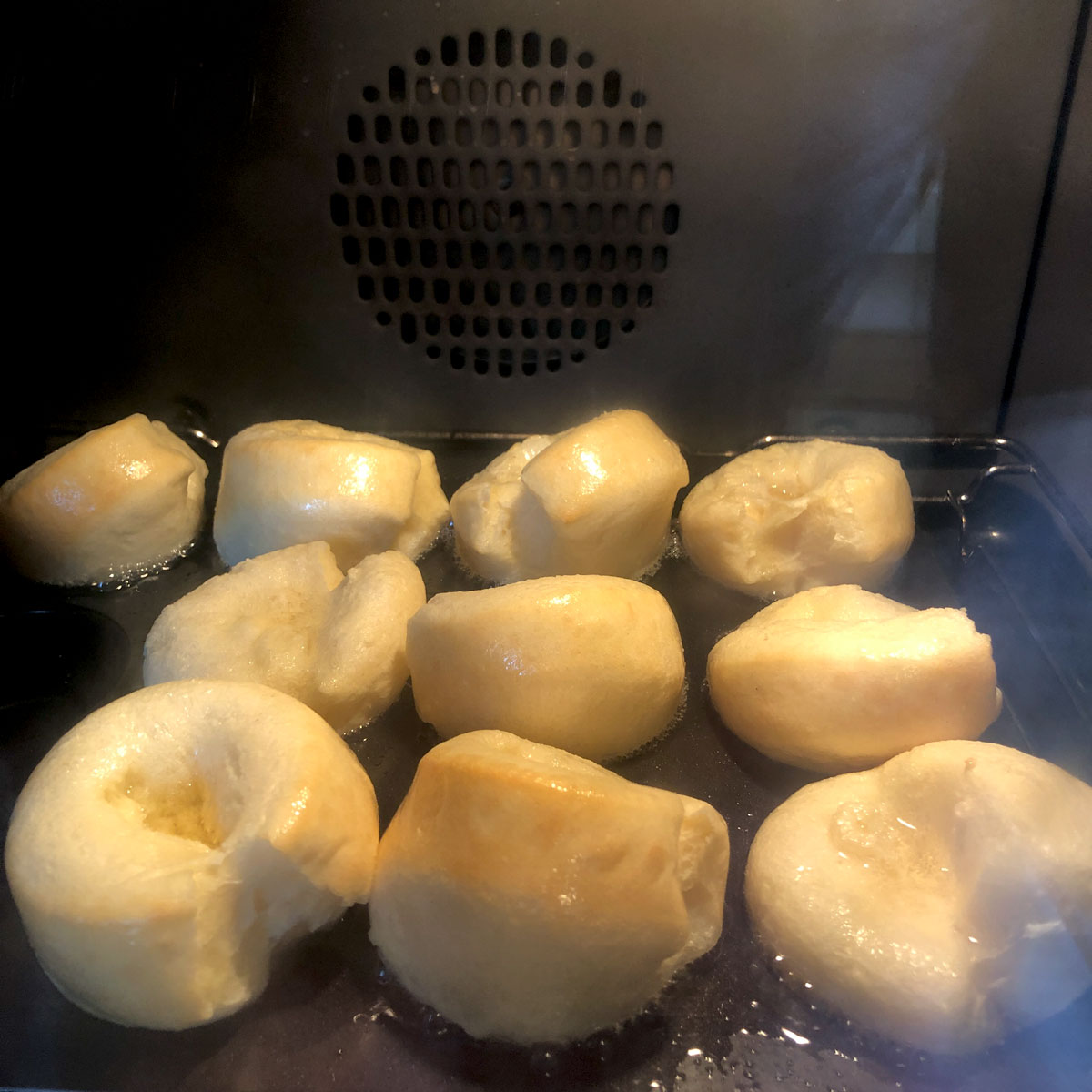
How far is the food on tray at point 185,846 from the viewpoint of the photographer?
0.59 meters

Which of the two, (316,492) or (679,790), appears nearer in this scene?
(679,790)

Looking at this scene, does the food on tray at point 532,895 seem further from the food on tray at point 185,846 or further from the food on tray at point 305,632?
the food on tray at point 305,632

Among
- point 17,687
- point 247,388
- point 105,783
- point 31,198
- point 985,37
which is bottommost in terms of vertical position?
point 17,687

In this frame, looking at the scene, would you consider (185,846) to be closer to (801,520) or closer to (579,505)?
(579,505)

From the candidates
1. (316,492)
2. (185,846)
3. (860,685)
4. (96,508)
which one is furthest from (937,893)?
(96,508)

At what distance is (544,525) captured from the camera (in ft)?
3.08

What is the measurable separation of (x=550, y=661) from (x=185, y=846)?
0.32 metres

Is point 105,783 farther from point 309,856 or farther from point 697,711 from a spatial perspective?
point 697,711

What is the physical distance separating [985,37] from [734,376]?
0.45 m

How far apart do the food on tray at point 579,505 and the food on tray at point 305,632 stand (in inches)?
4.6

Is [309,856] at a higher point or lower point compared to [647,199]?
lower

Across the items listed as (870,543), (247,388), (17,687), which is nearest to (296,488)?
(247,388)

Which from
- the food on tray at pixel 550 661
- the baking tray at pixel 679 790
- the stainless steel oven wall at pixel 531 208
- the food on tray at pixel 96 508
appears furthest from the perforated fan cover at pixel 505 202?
the food on tray at pixel 550 661

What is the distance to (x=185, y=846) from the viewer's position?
630mm
